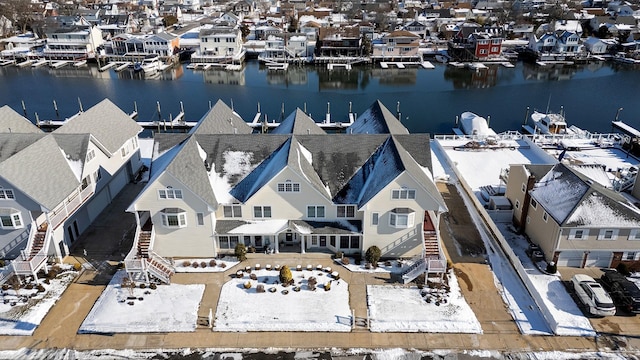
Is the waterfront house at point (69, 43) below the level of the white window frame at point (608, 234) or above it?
above

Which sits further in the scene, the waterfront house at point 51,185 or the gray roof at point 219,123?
the gray roof at point 219,123

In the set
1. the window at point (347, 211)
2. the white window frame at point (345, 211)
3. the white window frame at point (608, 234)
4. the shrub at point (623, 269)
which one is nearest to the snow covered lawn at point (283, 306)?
the white window frame at point (345, 211)

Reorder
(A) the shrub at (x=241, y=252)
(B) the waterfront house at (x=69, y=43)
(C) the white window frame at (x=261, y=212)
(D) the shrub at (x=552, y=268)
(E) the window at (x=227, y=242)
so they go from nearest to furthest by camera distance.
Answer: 1. (D) the shrub at (x=552, y=268)
2. (A) the shrub at (x=241, y=252)
3. (C) the white window frame at (x=261, y=212)
4. (E) the window at (x=227, y=242)
5. (B) the waterfront house at (x=69, y=43)

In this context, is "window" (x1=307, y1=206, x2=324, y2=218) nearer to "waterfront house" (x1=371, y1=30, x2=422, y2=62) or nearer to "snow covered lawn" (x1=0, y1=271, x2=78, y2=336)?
"snow covered lawn" (x1=0, y1=271, x2=78, y2=336)

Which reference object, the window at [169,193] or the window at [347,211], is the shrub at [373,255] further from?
the window at [169,193]

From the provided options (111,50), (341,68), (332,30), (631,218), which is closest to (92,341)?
(631,218)

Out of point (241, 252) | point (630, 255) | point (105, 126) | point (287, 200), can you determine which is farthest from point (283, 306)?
point (105, 126)

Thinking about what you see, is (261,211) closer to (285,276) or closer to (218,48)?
(285,276)
